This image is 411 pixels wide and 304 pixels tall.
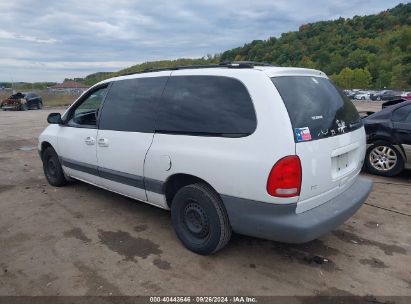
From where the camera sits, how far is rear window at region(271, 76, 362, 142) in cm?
299

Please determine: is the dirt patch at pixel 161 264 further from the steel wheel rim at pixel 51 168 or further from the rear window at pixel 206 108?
the steel wheel rim at pixel 51 168

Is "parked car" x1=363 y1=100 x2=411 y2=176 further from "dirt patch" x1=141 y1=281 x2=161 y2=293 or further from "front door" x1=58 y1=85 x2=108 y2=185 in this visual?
"dirt patch" x1=141 y1=281 x2=161 y2=293

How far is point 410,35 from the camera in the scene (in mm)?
100562

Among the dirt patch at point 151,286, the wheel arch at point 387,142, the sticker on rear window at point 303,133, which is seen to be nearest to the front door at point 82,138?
the dirt patch at point 151,286

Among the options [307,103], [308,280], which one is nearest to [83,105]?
[307,103]

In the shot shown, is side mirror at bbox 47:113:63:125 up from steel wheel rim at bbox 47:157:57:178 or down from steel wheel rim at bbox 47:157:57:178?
up

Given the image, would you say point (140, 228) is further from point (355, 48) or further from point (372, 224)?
point (355, 48)

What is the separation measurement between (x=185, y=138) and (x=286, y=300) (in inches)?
65.7

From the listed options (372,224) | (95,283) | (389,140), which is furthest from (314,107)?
(389,140)

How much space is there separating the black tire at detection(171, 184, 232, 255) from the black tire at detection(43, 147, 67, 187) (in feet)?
9.21

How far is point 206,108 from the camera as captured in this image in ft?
11.0

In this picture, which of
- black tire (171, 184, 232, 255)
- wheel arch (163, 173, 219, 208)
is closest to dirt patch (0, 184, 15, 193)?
wheel arch (163, 173, 219, 208)

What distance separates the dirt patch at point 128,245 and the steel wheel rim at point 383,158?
4.57 m

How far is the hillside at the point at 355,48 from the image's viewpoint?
290 ft
